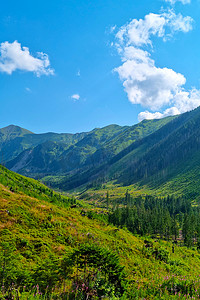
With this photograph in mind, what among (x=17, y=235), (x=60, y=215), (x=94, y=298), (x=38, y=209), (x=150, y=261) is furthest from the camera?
(x=60, y=215)

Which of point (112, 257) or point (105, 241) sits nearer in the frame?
point (112, 257)

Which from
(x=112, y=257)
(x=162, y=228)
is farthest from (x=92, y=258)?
(x=162, y=228)

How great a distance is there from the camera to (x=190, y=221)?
97.2 m

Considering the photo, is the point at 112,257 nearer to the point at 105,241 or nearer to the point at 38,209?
the point at 105,241

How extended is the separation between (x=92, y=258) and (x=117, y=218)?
288 feet

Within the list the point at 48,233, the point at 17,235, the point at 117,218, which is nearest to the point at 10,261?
the point at 17,235

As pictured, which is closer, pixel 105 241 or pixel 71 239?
pixel 71 239

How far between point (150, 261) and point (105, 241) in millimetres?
9669


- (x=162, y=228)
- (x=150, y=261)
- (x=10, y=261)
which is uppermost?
(x=10, y=261)

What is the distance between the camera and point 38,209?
3738cm

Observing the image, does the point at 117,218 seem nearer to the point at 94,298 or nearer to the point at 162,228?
the point at 162,228

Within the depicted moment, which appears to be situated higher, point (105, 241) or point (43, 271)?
point (43, 271)

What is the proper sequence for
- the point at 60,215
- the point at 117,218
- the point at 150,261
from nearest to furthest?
the point at 150,261
the point at 60,215
the point at 117,218

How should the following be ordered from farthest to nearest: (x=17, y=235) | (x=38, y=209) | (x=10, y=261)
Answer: (x=38, y=209)
(x=17, y=235)
(x=10, y=261)
